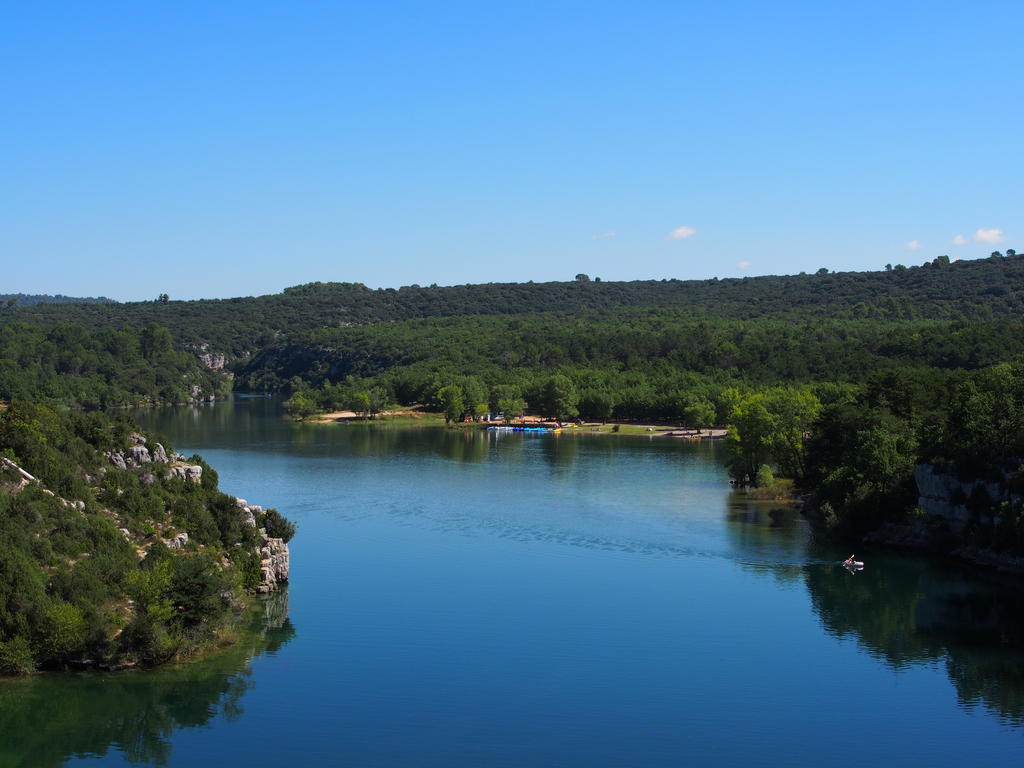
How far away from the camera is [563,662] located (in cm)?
3080

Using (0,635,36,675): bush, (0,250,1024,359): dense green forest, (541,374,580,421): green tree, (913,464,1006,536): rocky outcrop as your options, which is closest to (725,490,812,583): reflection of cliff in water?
(913,464,1006,536): rocky outcrop

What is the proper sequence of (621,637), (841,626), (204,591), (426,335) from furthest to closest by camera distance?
(426,335) < (841,626) < (621,637) < (204,591)

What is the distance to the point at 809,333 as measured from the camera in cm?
12950

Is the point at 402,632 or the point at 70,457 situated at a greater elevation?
the point at 70,457

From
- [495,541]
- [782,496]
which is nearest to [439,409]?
[782,496]

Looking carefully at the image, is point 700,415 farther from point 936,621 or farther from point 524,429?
point 936,621

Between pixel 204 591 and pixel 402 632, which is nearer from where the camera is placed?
pixel 204 591

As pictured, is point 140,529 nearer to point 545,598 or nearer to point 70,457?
point 70,457

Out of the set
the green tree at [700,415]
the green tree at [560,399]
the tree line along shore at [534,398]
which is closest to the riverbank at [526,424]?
the green tree at [700,415]

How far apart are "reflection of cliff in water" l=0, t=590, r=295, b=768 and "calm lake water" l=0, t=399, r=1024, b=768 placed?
0.05m

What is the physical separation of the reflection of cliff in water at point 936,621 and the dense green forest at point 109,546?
1827 cm

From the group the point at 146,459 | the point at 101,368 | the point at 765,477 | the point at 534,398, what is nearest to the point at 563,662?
the point at 146,459

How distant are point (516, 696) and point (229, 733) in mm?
6734

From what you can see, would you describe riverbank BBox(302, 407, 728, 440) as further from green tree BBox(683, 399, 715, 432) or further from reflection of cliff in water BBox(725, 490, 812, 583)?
reflection of cliff in water BBox(725, 490, 812, 583)
